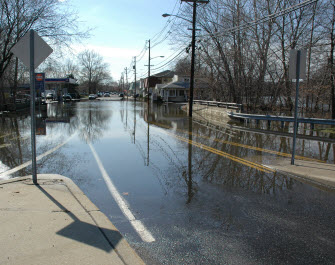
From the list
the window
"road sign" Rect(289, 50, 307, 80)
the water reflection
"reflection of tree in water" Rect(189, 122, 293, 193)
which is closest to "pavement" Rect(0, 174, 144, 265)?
the water reflection

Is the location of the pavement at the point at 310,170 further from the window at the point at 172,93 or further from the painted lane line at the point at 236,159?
the window at the point at 172,93

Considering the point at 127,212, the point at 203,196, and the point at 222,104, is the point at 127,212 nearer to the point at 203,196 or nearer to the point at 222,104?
the point at 203,196

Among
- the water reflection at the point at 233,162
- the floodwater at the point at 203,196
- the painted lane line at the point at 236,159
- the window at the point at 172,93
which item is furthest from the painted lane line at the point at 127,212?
the window at the point at 172,93

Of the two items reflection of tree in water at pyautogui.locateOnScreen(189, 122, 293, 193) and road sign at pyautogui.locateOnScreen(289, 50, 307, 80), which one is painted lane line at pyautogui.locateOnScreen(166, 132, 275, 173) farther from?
road sign at pyautogui.locateOnScreen(289, 50, 307, 80)

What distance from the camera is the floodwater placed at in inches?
153

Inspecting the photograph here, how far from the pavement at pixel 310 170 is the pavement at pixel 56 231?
4955 millimetres

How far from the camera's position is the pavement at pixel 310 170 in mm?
6836

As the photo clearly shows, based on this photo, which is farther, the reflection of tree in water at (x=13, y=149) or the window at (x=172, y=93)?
the window at (x=172, y=93)

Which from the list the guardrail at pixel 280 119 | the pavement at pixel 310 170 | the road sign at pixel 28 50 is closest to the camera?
the road sign at pixel 28 50

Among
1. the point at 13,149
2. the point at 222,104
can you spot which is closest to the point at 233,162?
the point at 13,149

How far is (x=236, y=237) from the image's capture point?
419 cm

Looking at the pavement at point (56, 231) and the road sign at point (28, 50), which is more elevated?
the road sign at point (28, 50)

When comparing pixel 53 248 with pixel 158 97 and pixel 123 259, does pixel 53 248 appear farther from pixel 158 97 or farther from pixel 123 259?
pixel 158 97

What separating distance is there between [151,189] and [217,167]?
2.54 meters
